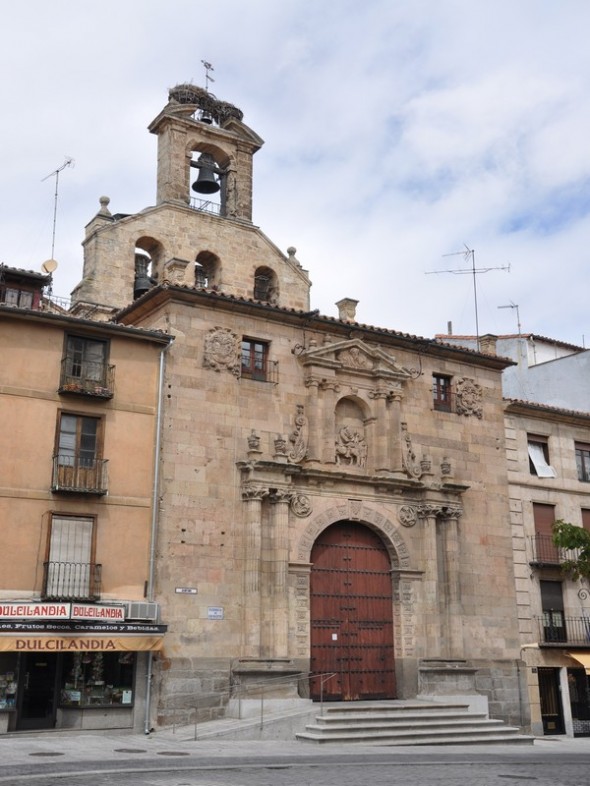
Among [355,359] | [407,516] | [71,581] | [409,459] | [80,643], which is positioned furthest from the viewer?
[409,459]

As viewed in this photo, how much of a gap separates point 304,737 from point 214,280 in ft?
57.7

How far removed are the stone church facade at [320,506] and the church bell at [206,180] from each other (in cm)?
386

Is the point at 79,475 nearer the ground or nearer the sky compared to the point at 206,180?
nearer the ground

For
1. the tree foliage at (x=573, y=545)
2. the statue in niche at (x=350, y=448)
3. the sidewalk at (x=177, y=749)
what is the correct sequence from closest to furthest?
the sidewalk at (x=177, y=749), the statue in niche at (x=350, y=448), the tree foliage at (x=573, y=545)

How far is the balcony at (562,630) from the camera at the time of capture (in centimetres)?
2931

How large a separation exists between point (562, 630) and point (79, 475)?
54.0 feet

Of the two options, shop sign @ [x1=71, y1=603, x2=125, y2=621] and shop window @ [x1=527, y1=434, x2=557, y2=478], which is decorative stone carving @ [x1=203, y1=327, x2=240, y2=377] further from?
shop window @ [x1=527, y1=434, x2=557, y2=478]

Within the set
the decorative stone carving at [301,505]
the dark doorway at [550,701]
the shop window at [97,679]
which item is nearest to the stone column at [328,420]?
the decorative stone carving at [301,505]

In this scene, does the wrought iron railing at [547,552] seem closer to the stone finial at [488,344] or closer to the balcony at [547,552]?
the balcony at [547,552]

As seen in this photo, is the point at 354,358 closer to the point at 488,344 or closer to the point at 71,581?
the point at 488,344

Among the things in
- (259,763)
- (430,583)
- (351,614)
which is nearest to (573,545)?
(430,583)

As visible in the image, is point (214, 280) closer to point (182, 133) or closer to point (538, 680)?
point (182, 133)

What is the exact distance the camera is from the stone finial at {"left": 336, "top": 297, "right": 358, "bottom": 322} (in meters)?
28.5

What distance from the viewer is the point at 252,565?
2391 cm
